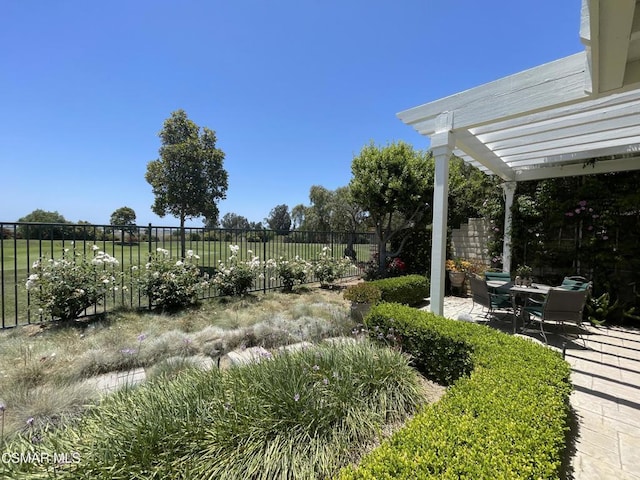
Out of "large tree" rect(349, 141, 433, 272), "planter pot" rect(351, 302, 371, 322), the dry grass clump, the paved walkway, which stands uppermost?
"large tree" rect(349, 141, 433, 272)

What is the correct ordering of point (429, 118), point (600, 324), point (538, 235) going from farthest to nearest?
point (538, 235), point (600, 324), point (429, 118)

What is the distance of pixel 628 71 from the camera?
2391mm

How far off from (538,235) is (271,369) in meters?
6.81

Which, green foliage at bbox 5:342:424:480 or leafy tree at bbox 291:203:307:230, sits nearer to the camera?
green foliage at bbox 5:342:424:480

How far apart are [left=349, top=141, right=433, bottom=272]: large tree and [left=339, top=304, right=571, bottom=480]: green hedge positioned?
5.16m

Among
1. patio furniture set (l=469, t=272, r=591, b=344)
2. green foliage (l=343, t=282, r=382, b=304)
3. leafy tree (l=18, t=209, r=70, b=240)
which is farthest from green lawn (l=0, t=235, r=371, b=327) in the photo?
patio furniture set (l=469, t=272, r=591, b=344)

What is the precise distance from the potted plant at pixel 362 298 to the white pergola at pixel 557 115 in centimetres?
98

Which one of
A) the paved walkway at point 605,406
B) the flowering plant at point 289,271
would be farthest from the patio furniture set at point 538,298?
the flowering plant at point 289,271

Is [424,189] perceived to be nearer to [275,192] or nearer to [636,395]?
[636,395]

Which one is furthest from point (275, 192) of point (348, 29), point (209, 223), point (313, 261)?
point (348, 29)

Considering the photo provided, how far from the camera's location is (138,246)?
4.93 meters

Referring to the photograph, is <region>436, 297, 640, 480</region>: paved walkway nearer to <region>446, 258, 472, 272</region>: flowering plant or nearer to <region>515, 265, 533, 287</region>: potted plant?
<region>515, 265, 533, 287</region>: potted plant

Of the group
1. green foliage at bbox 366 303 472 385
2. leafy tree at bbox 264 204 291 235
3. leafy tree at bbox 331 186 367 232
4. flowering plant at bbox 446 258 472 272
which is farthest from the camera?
leafy tree at bbox 264 204 291 235

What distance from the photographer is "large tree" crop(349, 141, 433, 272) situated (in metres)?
7.13
